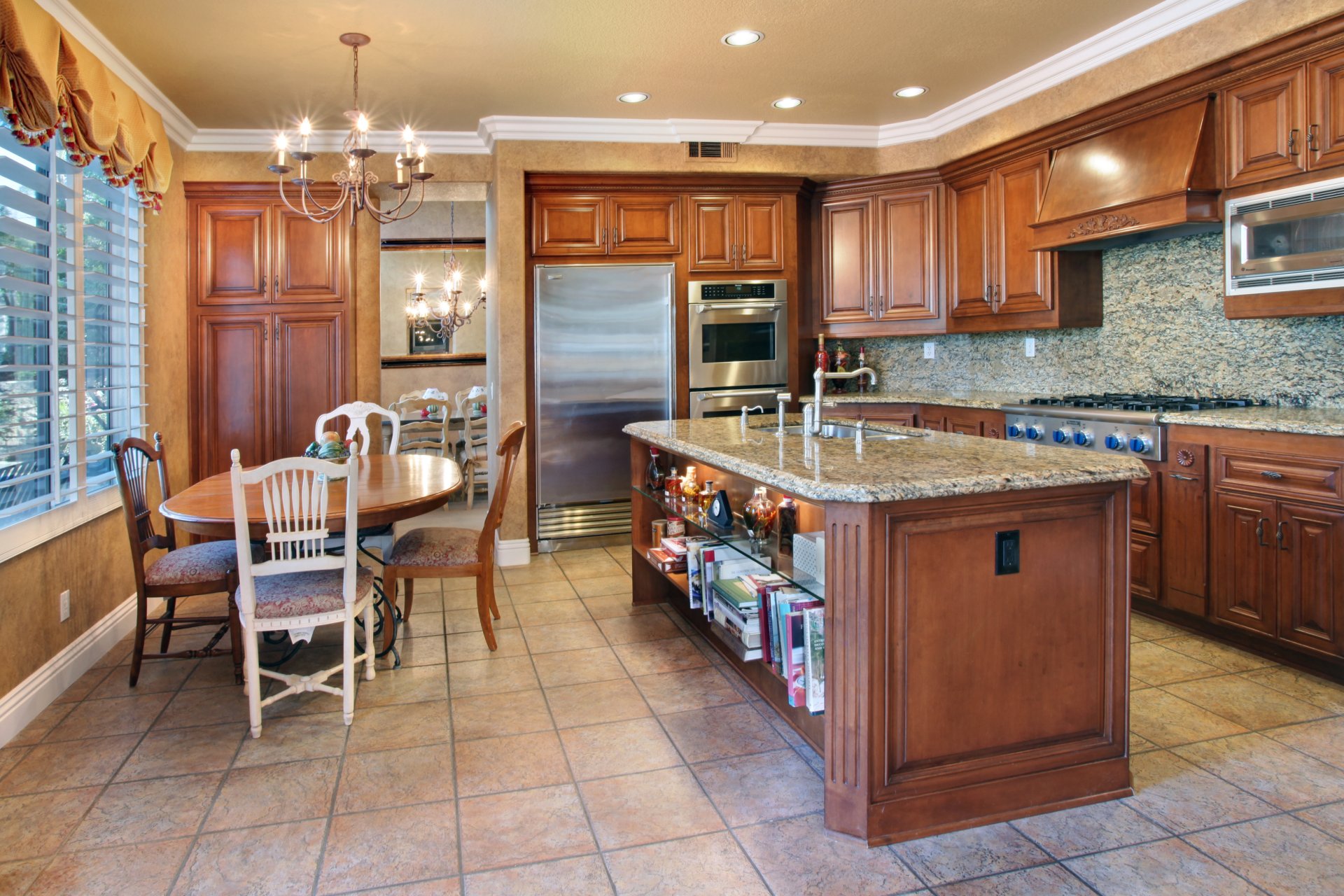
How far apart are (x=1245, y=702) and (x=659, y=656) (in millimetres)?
1975

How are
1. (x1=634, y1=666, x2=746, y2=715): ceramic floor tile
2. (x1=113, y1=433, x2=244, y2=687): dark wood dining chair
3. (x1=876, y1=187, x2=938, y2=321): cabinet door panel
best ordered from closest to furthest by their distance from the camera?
(x1=634, y1=666, x2=746, y2=715): ceramic floor tile → (x1=113, y1=433, x2=244, y2=687): dark wood dining chair → (x1=876, y1=187, x2=938, y2=321): cabinet door panel

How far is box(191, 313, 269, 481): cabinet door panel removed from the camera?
4.96 metres

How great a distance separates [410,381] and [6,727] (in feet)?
19.6

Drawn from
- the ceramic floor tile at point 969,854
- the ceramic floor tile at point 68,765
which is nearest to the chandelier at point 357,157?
the ceramic floor tile at point 68,765

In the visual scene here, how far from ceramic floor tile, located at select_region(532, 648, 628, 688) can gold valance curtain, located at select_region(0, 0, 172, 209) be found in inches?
95.1

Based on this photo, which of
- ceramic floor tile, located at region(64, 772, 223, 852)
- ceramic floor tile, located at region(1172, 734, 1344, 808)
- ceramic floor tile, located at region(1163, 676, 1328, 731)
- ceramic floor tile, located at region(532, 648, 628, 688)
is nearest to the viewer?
ceramic floor tile, located at region(64, 772, 223, 852)

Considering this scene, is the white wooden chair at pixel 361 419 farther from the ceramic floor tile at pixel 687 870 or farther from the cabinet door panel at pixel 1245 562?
the cabinet door panel at pixel 1245 562

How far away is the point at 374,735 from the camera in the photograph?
2658 millimetres

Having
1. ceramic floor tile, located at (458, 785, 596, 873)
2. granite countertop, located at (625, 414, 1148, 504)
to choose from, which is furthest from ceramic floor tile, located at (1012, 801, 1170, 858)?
ceramic floor tile, located at (458, 785, 596, 873)

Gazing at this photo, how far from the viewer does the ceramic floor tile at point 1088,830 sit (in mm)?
1990

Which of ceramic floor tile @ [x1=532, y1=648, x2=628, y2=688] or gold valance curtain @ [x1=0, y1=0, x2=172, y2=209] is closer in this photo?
gold valance curtain @ [x1=0, y1=0, x2=172, y2=209]

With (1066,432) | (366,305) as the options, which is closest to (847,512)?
(1066,432)

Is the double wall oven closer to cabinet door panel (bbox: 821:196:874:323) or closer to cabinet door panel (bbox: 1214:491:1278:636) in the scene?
cabinet door panel (bbox: 821:196:874:323)

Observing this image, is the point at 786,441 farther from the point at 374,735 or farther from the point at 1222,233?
the point at 1222,233
